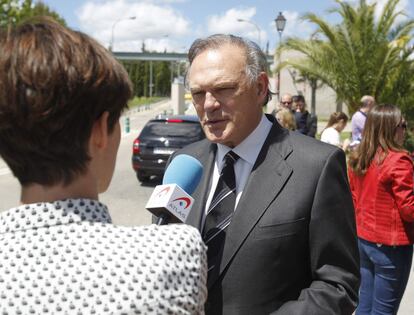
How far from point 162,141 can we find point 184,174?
9643 millimetres

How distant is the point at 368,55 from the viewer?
47.8 ft

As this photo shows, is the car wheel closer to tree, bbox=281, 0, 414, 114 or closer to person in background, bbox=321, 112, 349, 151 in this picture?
person in background, bbox=321, 112, 349, 151

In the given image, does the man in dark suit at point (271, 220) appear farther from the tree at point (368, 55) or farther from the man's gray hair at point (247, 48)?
the tree at point (368, 55)

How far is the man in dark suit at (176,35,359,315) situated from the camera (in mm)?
1904

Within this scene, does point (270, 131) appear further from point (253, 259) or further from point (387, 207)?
point (387, 207)

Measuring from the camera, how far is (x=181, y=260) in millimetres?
1154

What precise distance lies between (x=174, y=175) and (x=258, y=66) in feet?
2.08

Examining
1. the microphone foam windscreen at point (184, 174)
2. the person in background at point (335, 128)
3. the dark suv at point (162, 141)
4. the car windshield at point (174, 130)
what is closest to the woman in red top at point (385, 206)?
the microphone foam windscreen at point (184, 174)

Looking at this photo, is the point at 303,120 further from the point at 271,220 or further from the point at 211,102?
the point at 271,220

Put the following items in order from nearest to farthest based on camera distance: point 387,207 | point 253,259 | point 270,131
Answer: point 253,259
point 270,131
point 387,207

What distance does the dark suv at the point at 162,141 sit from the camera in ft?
37.6

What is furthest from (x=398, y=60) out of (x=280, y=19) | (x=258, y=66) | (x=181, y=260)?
(x=181, y=260)

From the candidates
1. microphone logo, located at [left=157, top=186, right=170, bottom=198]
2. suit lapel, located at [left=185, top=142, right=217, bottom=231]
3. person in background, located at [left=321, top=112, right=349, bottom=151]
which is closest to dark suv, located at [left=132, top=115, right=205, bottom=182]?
person in background, located at [left=321, top=112, right=349, bottom=151]

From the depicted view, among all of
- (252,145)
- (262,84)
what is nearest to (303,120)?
(262,84)
